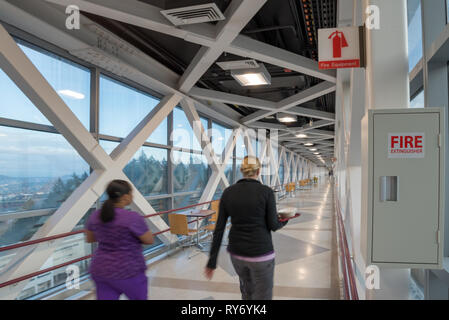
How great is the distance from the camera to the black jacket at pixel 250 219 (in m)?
1.93

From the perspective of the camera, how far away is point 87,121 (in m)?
4.84

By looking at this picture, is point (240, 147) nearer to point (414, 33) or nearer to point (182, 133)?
point (182, 133)

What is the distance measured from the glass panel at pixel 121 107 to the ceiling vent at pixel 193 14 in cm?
231

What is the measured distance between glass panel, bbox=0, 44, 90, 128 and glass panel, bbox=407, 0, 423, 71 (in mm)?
4522

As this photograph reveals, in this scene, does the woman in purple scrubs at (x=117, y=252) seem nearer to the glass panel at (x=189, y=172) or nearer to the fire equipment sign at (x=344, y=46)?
the fire equipment sign at (x=344, y=46)

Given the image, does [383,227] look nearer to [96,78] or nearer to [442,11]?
[442,11]

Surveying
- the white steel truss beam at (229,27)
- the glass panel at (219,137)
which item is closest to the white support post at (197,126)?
the white steel truss beam at (229,27)

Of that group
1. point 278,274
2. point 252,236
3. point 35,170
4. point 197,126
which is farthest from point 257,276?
point 197,126

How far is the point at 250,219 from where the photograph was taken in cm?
193

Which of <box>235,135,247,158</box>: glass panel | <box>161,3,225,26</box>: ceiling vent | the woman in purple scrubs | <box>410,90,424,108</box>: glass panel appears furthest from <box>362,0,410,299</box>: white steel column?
<box>235,135,247,158</box>: glass panel

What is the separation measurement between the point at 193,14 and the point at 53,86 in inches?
95.7

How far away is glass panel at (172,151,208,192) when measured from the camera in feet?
24.4

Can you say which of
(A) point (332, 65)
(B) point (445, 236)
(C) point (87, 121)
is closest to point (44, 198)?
(C) point (87, 121)

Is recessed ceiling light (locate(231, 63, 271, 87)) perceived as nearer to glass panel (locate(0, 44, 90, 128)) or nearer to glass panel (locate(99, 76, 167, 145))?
glass panel (locate(99, 76, 167, 145))
